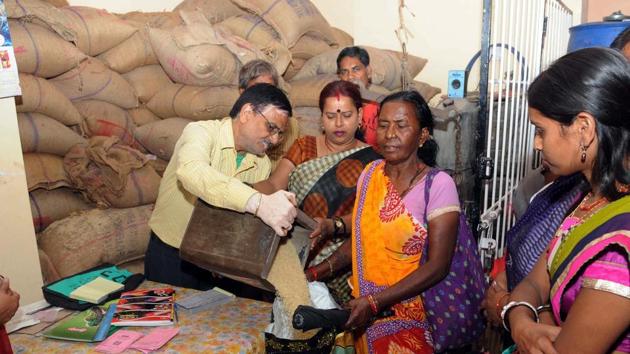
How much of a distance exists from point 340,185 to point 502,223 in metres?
1.36

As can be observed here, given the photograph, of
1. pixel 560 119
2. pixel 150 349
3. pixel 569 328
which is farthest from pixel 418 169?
pixel 150 349

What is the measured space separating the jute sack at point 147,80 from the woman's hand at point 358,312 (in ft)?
7.54

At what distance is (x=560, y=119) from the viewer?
40.4 inches

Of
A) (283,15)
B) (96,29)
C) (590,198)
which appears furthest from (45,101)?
(590,198)

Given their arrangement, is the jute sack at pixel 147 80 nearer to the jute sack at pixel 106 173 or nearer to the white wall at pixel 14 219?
the jute sack at pixel 106 173

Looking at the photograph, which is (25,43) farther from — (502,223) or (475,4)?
(475,4)

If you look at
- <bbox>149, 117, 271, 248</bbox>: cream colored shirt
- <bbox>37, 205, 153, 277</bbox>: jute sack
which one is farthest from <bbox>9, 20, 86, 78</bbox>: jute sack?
<bbox>149, 117, 271, 248</bbox>: cream colored shirt

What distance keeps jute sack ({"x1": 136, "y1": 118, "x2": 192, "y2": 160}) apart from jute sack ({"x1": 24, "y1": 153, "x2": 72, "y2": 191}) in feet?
1.76

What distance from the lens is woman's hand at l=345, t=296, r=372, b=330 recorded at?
155 centimetres

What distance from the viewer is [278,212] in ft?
4.62

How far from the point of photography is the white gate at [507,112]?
2559mm

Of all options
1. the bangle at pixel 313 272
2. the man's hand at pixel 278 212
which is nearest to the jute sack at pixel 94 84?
the bangle at pixel 313 272

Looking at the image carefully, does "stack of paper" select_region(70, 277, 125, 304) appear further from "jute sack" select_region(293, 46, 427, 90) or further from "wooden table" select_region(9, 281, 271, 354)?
"jute sack" select_region(293, 46, 427, 90)

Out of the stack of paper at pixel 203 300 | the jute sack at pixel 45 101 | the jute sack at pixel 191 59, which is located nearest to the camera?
the stack of paper at pixel 203 300
